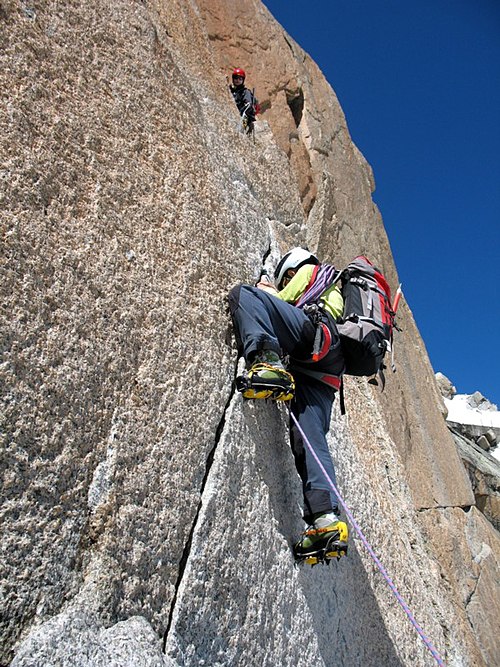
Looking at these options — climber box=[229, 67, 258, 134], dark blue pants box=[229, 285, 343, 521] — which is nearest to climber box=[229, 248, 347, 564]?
dark blue pants box=[229, 285, 343, 521]

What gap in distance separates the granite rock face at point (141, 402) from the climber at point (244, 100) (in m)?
1.28

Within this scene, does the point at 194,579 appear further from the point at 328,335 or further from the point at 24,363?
the point at 328,335

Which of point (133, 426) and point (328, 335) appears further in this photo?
point (328, 335)

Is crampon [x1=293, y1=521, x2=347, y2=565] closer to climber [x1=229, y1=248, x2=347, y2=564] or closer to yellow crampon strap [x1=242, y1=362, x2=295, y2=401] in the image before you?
climber [x1=229, y1=248, x2=347, y2=564]

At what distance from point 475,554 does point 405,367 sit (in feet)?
10.3

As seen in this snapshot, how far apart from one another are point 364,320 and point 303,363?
54 centimetres

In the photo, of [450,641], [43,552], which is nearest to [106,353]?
[43,552]

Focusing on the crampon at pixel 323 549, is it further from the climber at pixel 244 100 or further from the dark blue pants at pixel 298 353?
the climber at pixel 244 100

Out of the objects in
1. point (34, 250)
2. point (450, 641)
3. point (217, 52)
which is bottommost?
point (450, 641)

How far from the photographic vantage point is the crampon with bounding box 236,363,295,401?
331cm

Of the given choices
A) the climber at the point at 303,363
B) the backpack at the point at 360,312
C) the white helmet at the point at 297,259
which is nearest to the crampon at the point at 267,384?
the climber at the point at 303,363

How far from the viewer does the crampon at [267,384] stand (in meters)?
3.31

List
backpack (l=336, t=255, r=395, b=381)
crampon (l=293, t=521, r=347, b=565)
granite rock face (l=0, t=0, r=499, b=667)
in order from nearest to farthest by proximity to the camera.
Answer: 1. granite rock face (l=0, t=0, r=499, b=667)
2. crampon (l=293, t=521, r=347, b=565)
3. backpack (l=336, t=255, r=395, b=381)

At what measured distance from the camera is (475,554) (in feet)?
27.7
